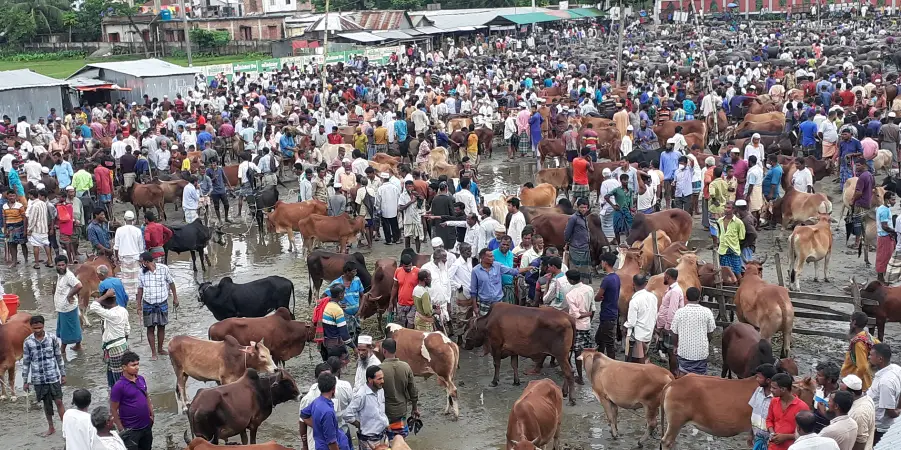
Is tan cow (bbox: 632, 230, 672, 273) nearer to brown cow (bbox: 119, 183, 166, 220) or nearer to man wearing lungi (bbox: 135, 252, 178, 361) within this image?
man wearing lungi (bbox: 135, 252, 178, 361)

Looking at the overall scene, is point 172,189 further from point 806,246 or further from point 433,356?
point 806,246

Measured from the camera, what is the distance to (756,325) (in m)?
11.3

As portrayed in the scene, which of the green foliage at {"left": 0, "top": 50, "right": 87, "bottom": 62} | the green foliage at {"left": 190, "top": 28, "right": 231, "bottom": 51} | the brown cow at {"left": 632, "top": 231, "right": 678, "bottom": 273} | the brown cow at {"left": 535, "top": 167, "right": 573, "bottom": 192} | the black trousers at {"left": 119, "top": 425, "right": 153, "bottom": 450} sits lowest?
the black trousers at {"left": 119, "top": 425, "right": 153, "bottom": 450}

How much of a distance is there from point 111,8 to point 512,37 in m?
30.6

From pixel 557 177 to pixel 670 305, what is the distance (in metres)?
8.73

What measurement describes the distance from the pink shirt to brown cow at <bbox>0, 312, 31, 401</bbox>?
7.45 metres

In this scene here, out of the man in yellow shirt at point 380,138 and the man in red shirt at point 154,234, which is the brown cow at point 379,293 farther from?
the man in yellow shirt at point 380,138

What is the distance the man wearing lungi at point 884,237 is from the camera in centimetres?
1341

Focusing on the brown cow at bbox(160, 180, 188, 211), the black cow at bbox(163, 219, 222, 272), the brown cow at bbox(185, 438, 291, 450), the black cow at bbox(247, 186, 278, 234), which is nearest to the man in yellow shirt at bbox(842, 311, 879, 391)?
the brown cow at bbox(185, 438, 291, 450)

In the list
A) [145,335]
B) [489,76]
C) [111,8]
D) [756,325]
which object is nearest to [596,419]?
[756,325]

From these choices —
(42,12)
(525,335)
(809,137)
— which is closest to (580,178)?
(809,137)

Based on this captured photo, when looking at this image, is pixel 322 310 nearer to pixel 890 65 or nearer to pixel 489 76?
pixel 489 76

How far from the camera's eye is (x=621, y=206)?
15.4 metres

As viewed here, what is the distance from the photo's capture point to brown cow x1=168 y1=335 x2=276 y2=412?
10430mm
